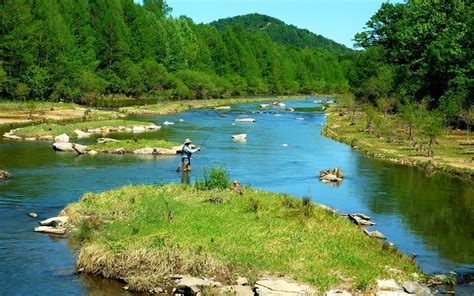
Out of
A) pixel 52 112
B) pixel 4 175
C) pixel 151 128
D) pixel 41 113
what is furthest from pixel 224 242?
pixel 52 112

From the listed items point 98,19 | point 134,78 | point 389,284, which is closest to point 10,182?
point 389,284

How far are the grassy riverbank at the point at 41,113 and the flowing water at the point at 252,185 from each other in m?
20.2

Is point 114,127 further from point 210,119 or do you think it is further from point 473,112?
point 473,112

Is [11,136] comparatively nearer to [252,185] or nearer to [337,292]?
[252,185]

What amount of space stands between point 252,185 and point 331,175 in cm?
764

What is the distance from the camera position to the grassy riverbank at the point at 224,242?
864 inches

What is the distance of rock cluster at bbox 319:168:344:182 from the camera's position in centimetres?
4538

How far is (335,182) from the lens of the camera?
45031mm

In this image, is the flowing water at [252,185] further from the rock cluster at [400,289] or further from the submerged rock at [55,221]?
the rock cluster at [400,289]

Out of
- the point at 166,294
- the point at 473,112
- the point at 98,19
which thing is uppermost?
the point at 98,19

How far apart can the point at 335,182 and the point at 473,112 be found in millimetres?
33291

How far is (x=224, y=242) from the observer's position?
24.3 m

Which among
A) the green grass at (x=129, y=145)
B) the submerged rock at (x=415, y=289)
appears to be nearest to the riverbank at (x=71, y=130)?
the green grass at (x=129, y=145)

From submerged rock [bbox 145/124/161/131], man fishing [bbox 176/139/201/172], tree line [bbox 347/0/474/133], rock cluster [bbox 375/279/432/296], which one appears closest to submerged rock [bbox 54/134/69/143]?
submerged rock [bbox 145/124/161/131]
